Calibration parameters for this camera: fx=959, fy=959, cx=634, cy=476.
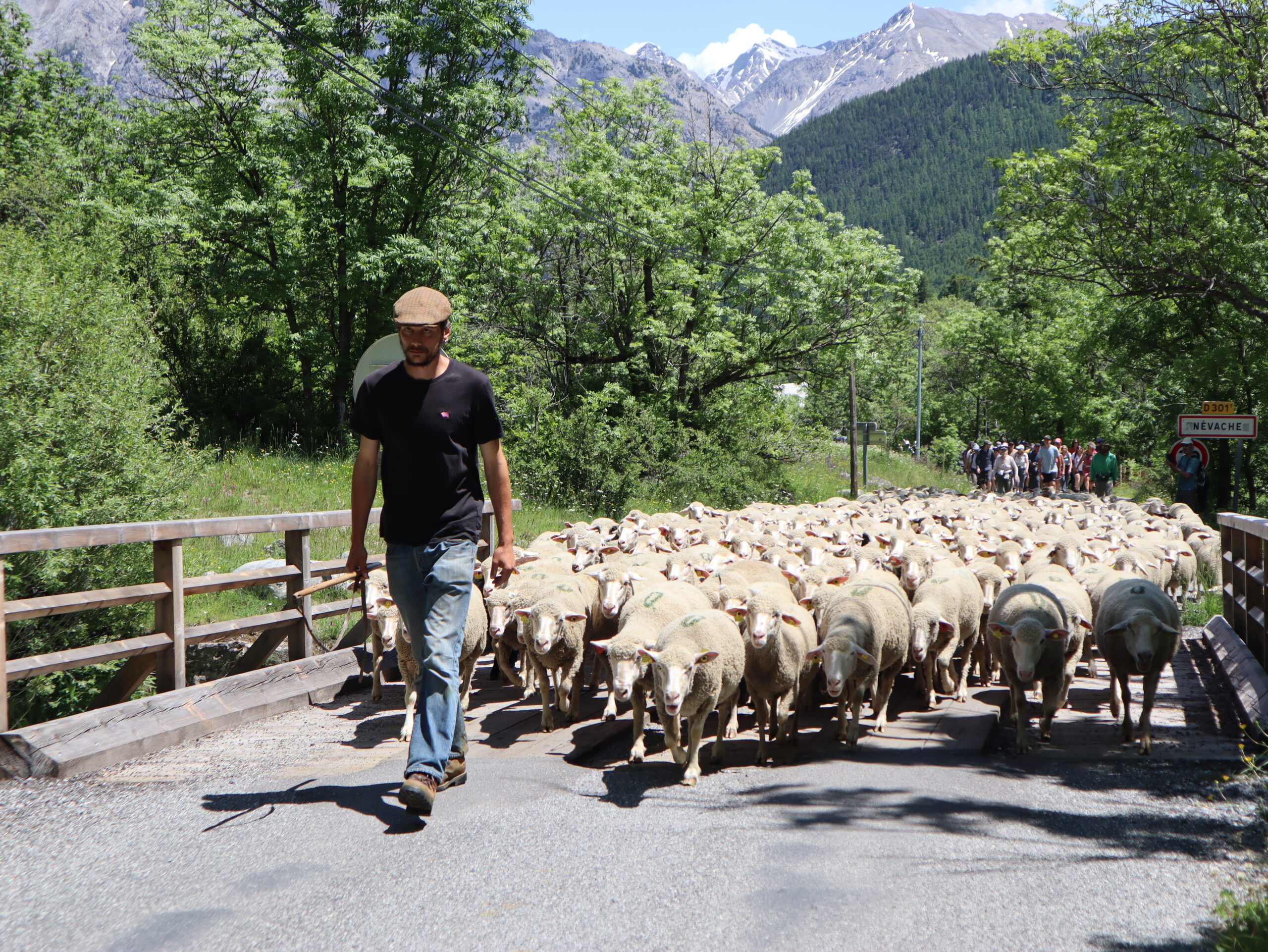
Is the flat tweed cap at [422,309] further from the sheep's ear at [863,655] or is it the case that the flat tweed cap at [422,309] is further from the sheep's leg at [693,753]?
the sheep's ear at [863,655]

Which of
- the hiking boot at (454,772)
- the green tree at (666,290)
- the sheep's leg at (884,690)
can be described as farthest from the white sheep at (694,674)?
the green tree at (666,290)

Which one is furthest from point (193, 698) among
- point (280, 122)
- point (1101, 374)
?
point (1101, 374)

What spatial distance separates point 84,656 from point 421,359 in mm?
2888

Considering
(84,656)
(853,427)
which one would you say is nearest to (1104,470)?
(853,427)

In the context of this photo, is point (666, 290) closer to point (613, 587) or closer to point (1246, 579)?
point (1246, 579)

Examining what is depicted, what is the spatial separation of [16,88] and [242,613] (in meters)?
27.4

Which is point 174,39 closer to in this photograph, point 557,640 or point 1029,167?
point 1029,167

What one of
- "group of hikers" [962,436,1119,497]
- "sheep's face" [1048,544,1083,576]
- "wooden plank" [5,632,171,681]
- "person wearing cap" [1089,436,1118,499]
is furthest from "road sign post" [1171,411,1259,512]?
"wooden plank" [5,632,171,681]

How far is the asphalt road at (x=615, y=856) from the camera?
11.7ft

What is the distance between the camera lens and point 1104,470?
94.2 ft

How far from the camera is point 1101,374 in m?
46.2

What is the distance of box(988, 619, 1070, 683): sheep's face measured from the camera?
6707 mm

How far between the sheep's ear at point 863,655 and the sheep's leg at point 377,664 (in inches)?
147

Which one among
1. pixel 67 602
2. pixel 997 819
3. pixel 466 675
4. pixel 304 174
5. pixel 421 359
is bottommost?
pixel 997 819
